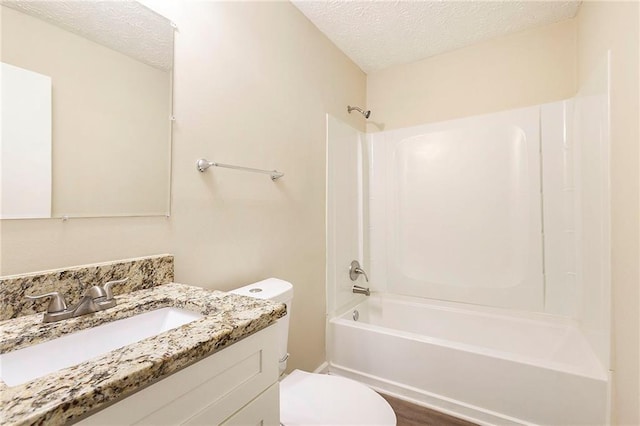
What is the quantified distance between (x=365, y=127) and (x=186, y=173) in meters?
1.92

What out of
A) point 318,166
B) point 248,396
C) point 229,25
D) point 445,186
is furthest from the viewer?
point 445,186

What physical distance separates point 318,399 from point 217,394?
0.79 m

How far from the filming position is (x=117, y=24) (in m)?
1.03

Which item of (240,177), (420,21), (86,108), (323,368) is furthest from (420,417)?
→ (420,21)

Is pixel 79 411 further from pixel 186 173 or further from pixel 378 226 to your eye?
pixel 378 226

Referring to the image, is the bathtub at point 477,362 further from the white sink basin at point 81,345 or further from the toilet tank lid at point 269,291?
the white sink basin at point 81,345

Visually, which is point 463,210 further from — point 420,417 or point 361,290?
point 420,417

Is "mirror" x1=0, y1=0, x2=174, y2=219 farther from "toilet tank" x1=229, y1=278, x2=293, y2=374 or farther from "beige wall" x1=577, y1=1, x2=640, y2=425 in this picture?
"beige wall" x1=577, y1=1, x2=640, y2=425

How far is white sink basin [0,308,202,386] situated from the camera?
2.18ft

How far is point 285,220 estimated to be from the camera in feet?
5.87

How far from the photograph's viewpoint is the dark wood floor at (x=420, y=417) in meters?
1.71

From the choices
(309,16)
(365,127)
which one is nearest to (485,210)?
(365,127)

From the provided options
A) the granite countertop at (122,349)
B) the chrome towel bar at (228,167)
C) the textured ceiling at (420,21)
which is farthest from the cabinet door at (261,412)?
the textured ceiling at (420,21)

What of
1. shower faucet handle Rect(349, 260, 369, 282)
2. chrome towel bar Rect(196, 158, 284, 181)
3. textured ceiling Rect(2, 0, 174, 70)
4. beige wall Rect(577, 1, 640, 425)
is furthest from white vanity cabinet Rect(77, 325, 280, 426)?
shower faucet handle Rect(349, 260, 369, 282)
